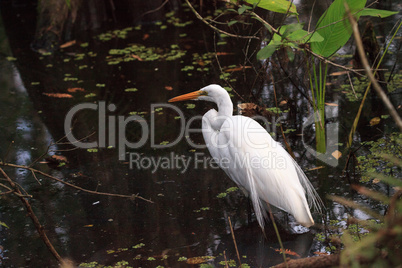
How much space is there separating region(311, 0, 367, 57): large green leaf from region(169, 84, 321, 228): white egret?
0.83 meters

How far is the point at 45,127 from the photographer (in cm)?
486

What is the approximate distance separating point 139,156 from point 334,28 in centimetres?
202

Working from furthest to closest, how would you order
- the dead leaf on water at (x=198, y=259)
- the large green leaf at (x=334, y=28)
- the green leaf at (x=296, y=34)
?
the large green leaf at (x=334, y=28) → the dead leaf on water at (x=198, y=259) → the green leaf at (x=296, y=34)

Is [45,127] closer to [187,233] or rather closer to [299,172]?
[187,233]

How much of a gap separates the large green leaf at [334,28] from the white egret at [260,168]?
2.71 ft

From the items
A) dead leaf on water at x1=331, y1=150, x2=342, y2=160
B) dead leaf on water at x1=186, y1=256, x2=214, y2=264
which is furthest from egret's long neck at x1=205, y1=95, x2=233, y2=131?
dead leaf on water at x1=186, y1=256, x2=214, y2=264

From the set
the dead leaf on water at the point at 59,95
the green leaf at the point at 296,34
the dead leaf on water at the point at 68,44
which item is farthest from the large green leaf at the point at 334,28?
the dead leaf on water at the point at 68,44

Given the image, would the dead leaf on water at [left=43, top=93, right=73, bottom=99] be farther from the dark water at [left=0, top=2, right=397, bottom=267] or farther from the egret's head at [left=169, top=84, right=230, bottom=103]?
the egret's head at [left=169, top=84, right=230, bottom=103]

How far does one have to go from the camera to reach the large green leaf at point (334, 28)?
327 centimetres

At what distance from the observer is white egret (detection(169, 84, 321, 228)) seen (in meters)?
3.06

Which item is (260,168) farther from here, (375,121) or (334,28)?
(375,121)

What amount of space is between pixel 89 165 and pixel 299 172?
1920mm

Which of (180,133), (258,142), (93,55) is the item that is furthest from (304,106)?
(93,55)

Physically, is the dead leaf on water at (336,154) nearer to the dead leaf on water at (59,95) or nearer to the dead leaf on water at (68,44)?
the dead leaf on water at (59,95)
